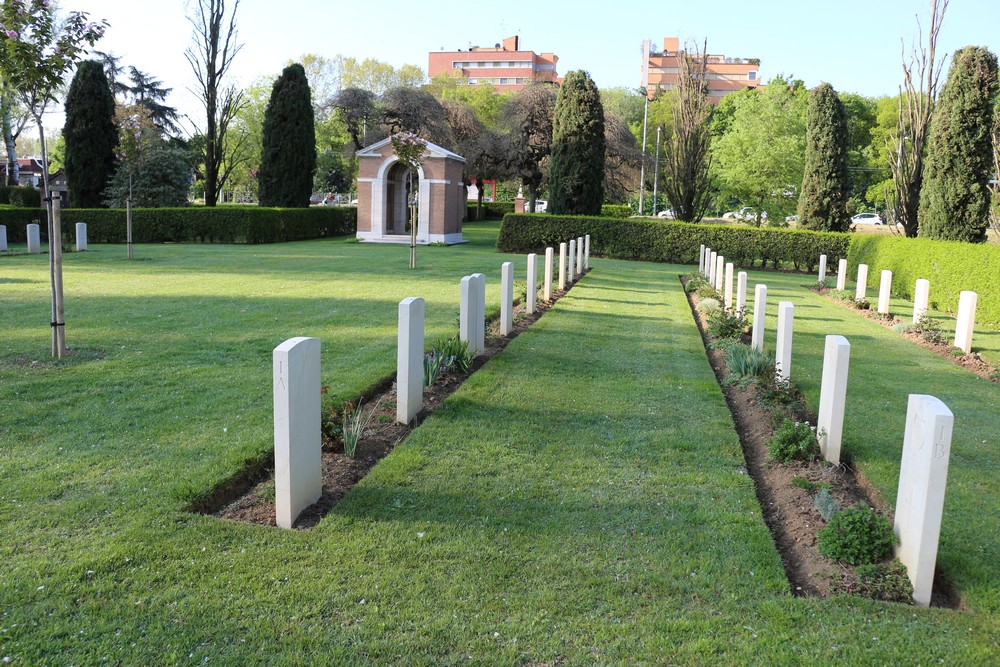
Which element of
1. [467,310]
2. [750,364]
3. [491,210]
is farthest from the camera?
[491,210]

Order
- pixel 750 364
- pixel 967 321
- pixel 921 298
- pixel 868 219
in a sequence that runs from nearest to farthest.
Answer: pixel 750 364, pixel 967 321, pixel 921 298, pixel 868 219

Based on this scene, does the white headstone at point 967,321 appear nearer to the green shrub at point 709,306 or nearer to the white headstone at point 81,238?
the green shrub at point 709,306

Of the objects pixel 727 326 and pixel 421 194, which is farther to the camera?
pixel 421 194

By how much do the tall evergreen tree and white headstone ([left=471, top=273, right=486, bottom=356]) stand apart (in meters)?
24.7

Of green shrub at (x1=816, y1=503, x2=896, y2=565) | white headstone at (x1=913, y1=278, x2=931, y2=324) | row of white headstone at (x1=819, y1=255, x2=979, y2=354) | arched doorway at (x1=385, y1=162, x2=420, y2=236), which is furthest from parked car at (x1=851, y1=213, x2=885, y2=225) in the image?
green shrub at (x1=816, y1=503, x2=896, y2=565)

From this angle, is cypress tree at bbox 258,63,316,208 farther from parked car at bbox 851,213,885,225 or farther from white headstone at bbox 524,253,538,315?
parked car at bbox 851,213,885,225

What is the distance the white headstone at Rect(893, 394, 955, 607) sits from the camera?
3648 millimetres

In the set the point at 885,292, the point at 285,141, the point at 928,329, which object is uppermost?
the point at 285,141

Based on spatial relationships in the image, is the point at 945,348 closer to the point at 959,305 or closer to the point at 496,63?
the point at 959,305

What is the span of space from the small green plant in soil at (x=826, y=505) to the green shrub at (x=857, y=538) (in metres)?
0.28

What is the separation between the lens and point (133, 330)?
971 cm

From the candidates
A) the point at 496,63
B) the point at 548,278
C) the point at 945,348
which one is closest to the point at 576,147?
the point at 548,278

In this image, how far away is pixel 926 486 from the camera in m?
3.69

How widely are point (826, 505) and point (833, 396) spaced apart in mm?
1222
